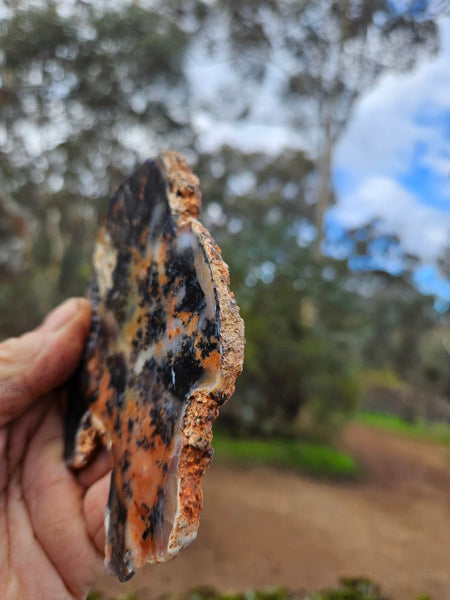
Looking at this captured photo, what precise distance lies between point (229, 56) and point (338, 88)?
257 cm

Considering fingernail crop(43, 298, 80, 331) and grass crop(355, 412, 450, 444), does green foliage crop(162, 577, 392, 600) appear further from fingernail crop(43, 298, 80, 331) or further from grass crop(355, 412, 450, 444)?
grass crop(355, 412, 450, 444)

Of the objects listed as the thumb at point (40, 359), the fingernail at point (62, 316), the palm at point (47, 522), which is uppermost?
the fingernail at point (62, 316)

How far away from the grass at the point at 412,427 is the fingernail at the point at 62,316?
1157 cm

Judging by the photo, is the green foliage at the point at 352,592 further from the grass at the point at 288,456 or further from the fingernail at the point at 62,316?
the grass at the point at 288,456

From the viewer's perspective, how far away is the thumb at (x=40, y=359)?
148 cm

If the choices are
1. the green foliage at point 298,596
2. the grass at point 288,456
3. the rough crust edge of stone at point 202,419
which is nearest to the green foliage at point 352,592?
the green foliage at point 298,596

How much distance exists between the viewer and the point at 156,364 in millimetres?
1048

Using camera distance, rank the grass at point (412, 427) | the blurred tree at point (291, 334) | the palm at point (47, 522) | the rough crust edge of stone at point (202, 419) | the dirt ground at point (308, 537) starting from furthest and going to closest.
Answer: the grass at point (412, 427)
the blurred tree at point (291, 334)
the dirt ground at point (308, 537)
the palm at point (47, 522)
the rough crust edge of stone at point (202, 419)

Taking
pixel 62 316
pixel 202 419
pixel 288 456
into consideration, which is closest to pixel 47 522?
pixel 62 316

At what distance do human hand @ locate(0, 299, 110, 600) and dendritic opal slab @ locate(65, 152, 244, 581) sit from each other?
107 millimetres

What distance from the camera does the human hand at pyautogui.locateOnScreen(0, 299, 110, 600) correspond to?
4.33 feet

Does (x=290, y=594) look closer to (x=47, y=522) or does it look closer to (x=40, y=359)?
(x=47, y=522)

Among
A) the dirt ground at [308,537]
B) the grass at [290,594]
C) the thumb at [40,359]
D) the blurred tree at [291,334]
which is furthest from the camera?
the blurred tree at [291,334]

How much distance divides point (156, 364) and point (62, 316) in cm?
68
